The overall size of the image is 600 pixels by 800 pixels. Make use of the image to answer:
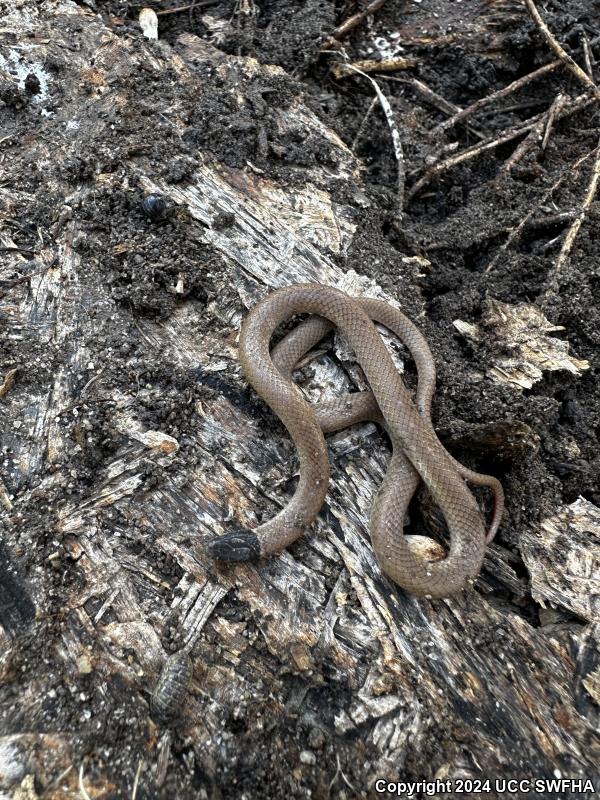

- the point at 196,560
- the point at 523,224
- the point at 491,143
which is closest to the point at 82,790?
the point at 196,560

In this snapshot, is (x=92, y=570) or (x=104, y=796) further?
(x=92, y=570)

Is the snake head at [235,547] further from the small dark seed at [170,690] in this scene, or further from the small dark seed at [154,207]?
the small dark seed at [154,207]

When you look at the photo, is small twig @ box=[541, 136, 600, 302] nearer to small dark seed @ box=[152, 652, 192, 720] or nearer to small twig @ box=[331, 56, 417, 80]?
small twig @ box=[331, 56, 417, 80]

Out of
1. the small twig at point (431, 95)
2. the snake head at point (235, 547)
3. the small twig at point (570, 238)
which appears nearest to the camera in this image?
the snake head at point (235, 547)

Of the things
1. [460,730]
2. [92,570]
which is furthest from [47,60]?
[460,730]

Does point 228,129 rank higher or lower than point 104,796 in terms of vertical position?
higher

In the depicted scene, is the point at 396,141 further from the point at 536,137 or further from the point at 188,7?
the point at 188,7

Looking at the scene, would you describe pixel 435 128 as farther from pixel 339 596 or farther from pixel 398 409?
pixel 339 596

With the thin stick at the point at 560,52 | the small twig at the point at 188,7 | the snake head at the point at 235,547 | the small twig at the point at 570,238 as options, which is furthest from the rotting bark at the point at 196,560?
the thin stick at the point at 560,52
